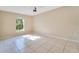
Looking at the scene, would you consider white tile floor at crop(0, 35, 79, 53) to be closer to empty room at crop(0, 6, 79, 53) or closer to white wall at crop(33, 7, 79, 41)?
empty room at crop(0, 6, 79, 53)

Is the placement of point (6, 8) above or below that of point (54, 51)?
above

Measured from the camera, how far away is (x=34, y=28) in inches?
67.9

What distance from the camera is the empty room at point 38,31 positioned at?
1.49m

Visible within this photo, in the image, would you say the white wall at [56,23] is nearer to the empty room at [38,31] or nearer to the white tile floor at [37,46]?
the empty room at [38,31]

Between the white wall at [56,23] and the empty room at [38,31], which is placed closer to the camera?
the empty room at [38,31]

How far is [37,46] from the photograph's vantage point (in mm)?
1602

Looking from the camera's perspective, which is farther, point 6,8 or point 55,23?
point 55,23

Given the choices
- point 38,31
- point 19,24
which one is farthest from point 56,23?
point 19,24

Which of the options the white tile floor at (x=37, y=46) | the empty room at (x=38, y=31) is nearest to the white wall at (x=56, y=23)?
the empty room at (x=38, y=31)
